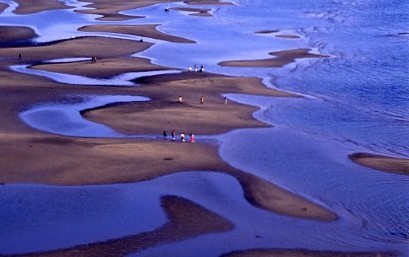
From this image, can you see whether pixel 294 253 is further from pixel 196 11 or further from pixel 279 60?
pixel 196 11

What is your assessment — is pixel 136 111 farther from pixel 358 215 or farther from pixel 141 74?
pixel 358 215

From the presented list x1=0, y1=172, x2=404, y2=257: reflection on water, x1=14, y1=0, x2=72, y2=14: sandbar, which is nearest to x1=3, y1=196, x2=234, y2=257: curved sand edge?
x1=0, y1=172, x2=404, y2=257: reflection on water

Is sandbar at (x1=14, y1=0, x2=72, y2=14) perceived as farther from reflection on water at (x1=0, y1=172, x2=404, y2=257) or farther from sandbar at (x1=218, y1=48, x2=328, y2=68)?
reflection on water at (x1=0, y1=172, x2=404, y2=257)

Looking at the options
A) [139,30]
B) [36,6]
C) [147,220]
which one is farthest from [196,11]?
[147,220]

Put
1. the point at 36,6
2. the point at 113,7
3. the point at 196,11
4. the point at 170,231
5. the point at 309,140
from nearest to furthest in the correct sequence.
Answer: the point at 170,231 < the point at 309,140 < the point at 36,6 < the point at 196,11 < the point at 113,7

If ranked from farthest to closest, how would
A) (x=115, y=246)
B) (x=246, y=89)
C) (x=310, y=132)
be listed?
(x=246, y=89) < (x=310, y=132) < (x=115, y=246)

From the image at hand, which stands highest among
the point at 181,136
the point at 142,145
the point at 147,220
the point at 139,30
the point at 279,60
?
the point at 139,30

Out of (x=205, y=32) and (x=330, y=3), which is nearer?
(x=205, y=32)

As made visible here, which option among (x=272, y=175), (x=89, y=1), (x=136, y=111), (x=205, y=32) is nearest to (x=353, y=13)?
(x=205, y=32)
